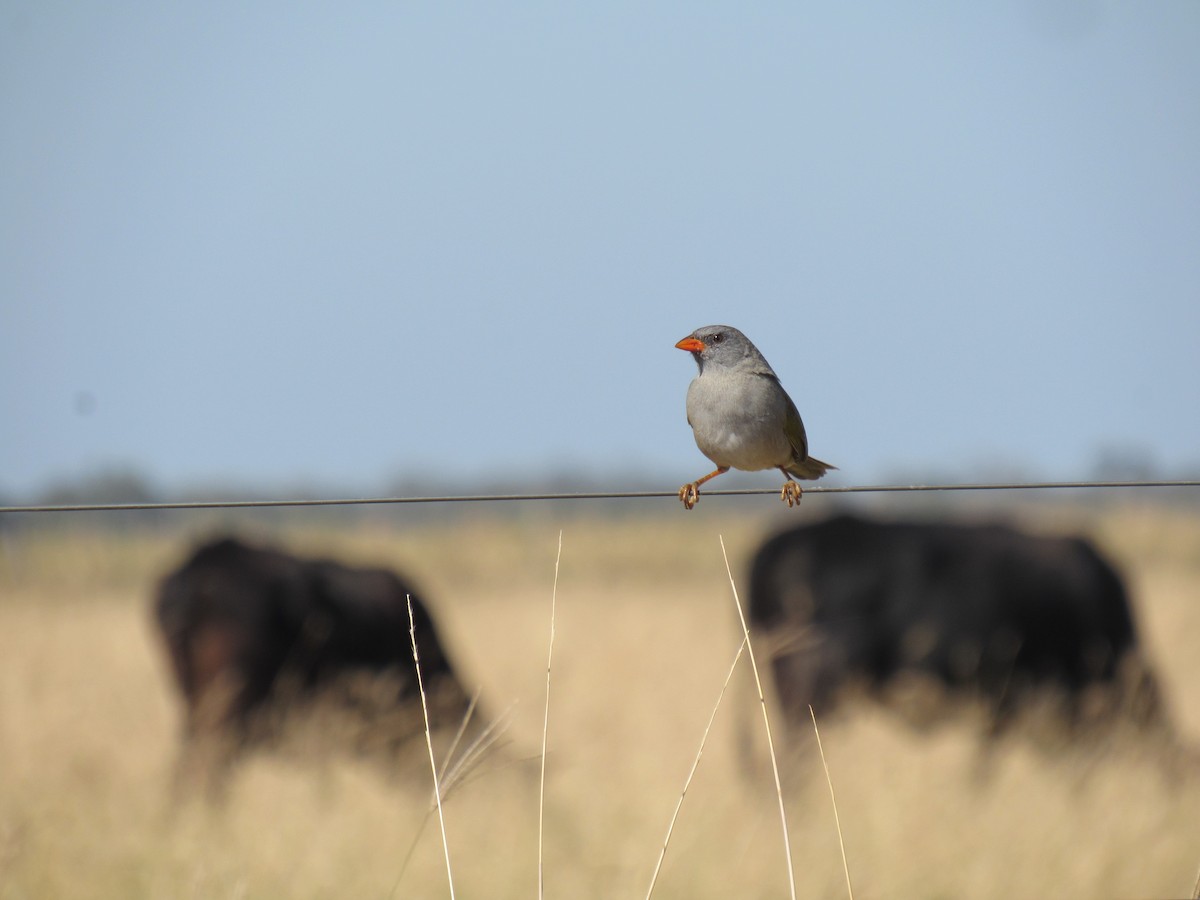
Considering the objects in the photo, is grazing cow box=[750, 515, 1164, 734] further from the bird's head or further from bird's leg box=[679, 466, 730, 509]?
bird's leg box=[679, 466, 730, 509]

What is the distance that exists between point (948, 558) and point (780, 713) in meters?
1.83

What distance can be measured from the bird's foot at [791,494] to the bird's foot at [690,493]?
262 mm

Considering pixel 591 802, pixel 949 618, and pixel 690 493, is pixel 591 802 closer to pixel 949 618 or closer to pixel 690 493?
pixel 949 618

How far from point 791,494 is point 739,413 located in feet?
1.04

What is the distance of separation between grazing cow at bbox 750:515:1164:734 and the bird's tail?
19.1 ft

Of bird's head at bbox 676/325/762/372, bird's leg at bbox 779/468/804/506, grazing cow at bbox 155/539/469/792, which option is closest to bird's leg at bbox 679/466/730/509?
bird's leg at bbox 779/468/804/506

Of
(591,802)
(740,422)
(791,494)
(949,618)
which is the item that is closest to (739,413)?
(740,422)

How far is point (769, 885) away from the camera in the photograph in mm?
7430

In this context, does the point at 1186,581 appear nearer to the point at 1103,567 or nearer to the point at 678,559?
the point at 678,559

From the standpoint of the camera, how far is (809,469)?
5.11 m

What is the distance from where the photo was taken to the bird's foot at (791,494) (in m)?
4.45

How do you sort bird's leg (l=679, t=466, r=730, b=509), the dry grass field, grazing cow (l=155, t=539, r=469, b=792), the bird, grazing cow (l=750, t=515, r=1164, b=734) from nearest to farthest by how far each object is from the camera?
bird's leg (l=679, t=466, r=730, b=509) → the bird → the dry grass field → grazing cow (l=155, t=539, r=469, b=792) → grazing cow (l=750, t=515, r=1164, b=734)

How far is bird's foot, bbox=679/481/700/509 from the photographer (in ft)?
14.3

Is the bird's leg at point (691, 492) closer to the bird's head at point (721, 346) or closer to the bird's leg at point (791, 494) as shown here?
the bird's leg at point (791, 494)
